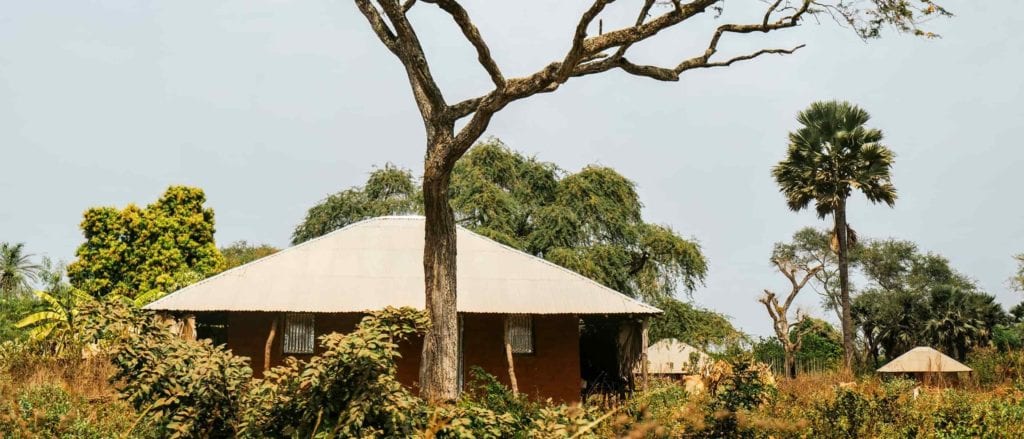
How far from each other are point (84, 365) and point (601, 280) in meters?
17.8

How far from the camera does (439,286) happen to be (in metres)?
10.6

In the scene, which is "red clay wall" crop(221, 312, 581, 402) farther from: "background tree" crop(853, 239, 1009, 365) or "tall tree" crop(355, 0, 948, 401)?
"background tree" crop(853, 239, 1009, 365)

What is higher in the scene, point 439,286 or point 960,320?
point 439,286

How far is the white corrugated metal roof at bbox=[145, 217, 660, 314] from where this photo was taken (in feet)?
60.8

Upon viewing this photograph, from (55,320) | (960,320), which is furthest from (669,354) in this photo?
(55,320)

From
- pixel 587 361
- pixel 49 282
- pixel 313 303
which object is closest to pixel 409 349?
pixel 313 303

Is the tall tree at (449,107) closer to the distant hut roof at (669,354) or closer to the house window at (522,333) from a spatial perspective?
the house window at (522,333)

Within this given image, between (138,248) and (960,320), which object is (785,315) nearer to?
(960,320)

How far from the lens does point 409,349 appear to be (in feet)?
65.0

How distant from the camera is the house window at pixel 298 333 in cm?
2003

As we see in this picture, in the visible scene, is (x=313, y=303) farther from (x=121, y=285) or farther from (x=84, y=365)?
(x=121, y=285)

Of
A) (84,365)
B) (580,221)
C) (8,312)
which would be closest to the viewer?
(84,365)

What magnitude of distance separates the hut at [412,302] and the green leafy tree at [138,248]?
518 inches

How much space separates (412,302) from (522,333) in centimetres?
309
